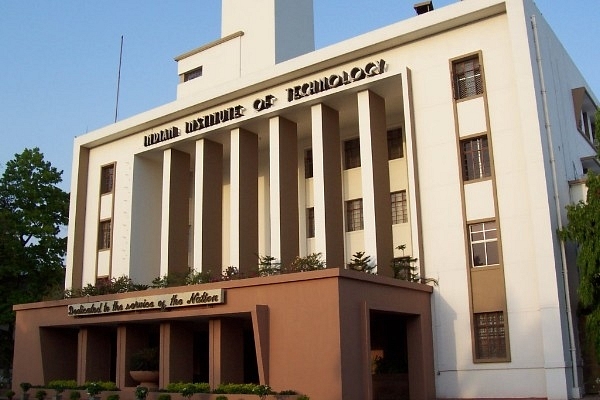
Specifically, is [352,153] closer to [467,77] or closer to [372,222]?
[372,222]

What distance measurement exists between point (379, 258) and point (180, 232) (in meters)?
11.7

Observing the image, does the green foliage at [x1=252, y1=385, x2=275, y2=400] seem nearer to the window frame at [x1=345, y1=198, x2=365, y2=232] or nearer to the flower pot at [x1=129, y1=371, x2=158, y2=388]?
the flower pot at [x1=129, y1=371, x2=158, y2=388]

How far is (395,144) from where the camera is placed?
96.0ft

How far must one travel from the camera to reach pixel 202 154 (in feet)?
Answer: 103

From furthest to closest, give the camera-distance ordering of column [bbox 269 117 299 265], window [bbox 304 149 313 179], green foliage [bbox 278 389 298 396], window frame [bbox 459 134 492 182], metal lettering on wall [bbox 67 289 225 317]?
1. window [bbox 304 149 313 179]
2. column [bbox 269 117 299 265]
3. window frame [bbox 459 134 492 182]
4. metal lettering on wall [bbox 67 289 225 317]
5. green foliage [bbox 278 389 298 396]

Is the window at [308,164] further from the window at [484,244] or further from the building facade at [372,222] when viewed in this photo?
the window at [484,244]

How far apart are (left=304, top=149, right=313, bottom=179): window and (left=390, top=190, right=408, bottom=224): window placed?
15.2 ft

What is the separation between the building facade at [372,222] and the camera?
2052cm

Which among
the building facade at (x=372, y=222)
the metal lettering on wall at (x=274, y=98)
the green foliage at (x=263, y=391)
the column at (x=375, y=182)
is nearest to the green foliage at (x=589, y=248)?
the building facade at (x=372, y=222)

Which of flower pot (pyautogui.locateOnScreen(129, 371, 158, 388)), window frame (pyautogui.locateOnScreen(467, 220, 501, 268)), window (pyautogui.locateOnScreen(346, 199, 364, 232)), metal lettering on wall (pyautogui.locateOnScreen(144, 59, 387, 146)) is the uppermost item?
metal lettering on wall (pyautogui.locateOnScreen(144, 59, 387, 146))

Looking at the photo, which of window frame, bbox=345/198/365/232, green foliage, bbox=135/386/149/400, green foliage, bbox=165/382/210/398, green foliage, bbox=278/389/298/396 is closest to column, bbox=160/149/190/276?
window frame, bbox=345/198/365/232

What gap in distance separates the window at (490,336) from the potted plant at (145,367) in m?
11.6

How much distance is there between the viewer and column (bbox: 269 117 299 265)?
2764cm

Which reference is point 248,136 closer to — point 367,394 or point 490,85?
point 490,85
